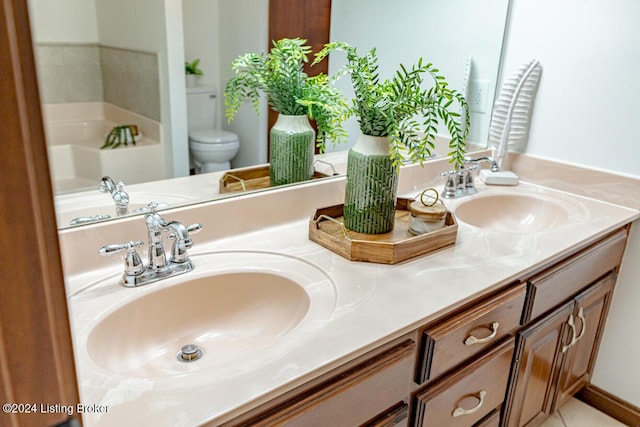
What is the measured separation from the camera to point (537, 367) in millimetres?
1486

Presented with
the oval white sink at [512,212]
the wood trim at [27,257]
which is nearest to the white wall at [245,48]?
the oval white sink at [512,212]

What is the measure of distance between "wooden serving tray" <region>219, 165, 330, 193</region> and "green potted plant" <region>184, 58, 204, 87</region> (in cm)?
26

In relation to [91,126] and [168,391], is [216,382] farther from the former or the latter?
[91,126]

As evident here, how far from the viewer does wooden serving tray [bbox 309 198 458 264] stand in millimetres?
1211

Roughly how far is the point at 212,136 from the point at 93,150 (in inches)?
11.9

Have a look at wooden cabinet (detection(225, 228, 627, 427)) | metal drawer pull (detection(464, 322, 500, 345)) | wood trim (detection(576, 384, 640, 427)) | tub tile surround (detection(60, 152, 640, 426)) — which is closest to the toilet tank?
tub tile surround (detection(60, 152, 640, 426))

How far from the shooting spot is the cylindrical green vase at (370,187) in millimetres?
1256

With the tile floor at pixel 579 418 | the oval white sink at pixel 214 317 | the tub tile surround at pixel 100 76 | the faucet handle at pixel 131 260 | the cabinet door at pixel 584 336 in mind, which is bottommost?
the tile floor at pixel 579 418

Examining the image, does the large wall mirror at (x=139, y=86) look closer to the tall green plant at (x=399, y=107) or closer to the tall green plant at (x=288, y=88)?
the tall green plant at (x=288, y=88)

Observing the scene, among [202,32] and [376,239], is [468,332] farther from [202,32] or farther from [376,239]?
[202,32]

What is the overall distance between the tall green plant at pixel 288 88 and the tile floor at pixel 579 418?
1.40 m

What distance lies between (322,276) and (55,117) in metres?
0.66

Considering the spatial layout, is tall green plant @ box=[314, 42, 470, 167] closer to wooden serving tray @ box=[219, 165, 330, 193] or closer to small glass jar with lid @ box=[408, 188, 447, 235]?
small glass jar with lid @ box=[408, 188, 447, 235]

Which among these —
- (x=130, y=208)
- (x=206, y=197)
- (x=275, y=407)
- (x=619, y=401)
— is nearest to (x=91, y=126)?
(x=130, y=208)
